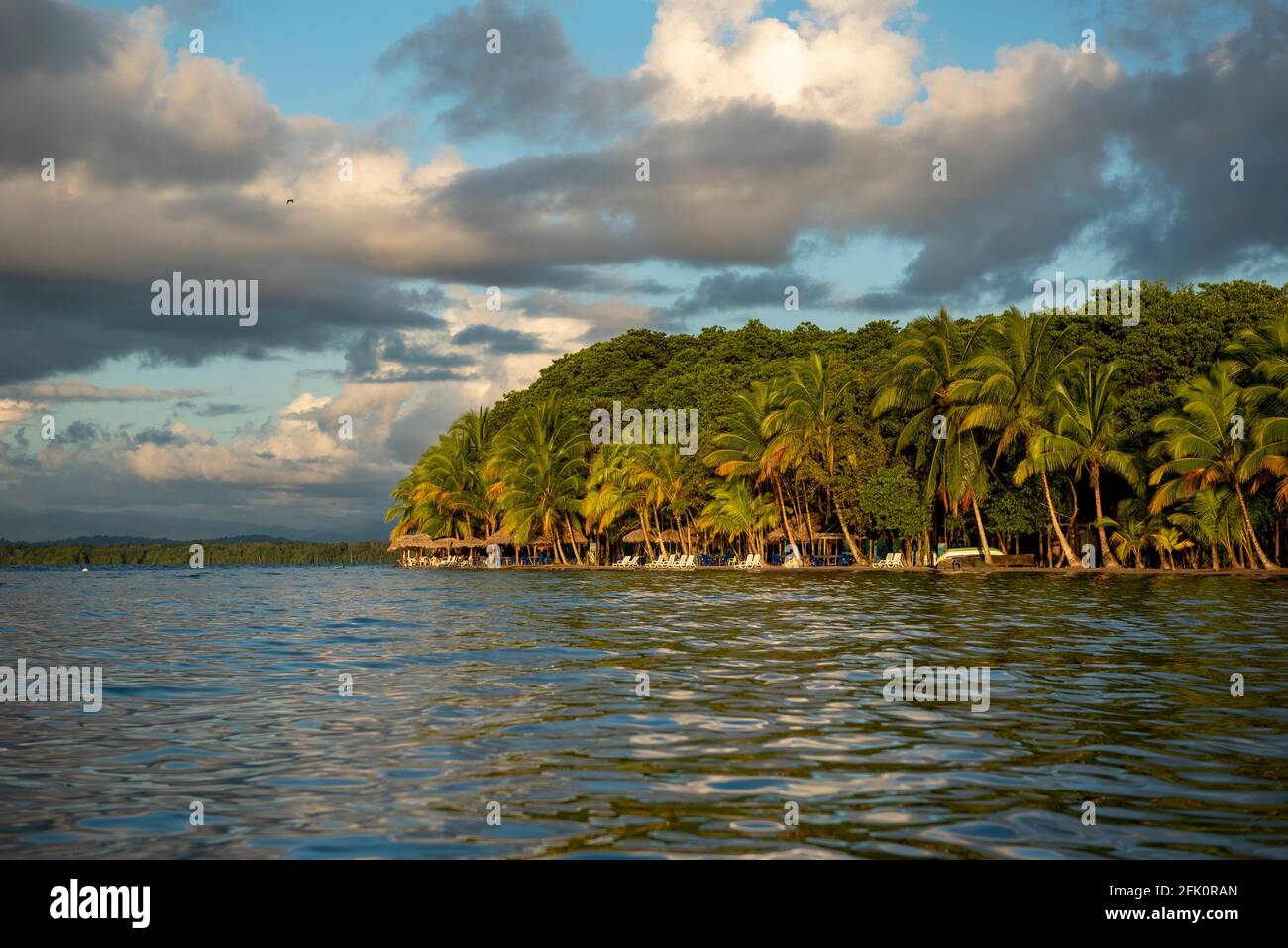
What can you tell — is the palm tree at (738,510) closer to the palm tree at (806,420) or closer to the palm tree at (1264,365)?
the palm tree at (806,420)

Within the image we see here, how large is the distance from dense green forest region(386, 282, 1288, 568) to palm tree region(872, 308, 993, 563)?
0.29 ft

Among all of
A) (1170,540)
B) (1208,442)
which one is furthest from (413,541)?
(1208,442)

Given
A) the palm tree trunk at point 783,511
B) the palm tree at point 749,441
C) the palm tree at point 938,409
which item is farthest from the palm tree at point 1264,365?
the palm tree trunk at point 783,511

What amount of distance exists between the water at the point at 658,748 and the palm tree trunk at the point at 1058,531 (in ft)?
89.7

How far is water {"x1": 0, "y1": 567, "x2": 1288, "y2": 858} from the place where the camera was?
6.09 m

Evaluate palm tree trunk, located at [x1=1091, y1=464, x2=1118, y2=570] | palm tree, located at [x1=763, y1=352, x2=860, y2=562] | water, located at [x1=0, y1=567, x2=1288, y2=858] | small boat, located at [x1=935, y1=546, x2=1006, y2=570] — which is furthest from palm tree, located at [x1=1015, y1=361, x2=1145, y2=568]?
water, located at [x1=0, y1=567, x2=1288, y2=858]

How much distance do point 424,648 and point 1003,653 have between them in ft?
29.4

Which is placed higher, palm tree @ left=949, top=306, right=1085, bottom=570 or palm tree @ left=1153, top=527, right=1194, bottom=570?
palm tree @ left=949, top=306, right=1085, bottom=570

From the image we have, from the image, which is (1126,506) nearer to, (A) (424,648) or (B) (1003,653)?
(B) (1003,653)

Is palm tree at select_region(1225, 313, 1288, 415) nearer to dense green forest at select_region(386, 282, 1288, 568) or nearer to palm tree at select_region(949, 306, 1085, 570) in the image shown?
dense green forest at select_region(386, 282, 1288, 568)

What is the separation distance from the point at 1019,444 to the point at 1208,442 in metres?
9.46

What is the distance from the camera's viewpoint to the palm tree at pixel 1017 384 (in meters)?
45.5
